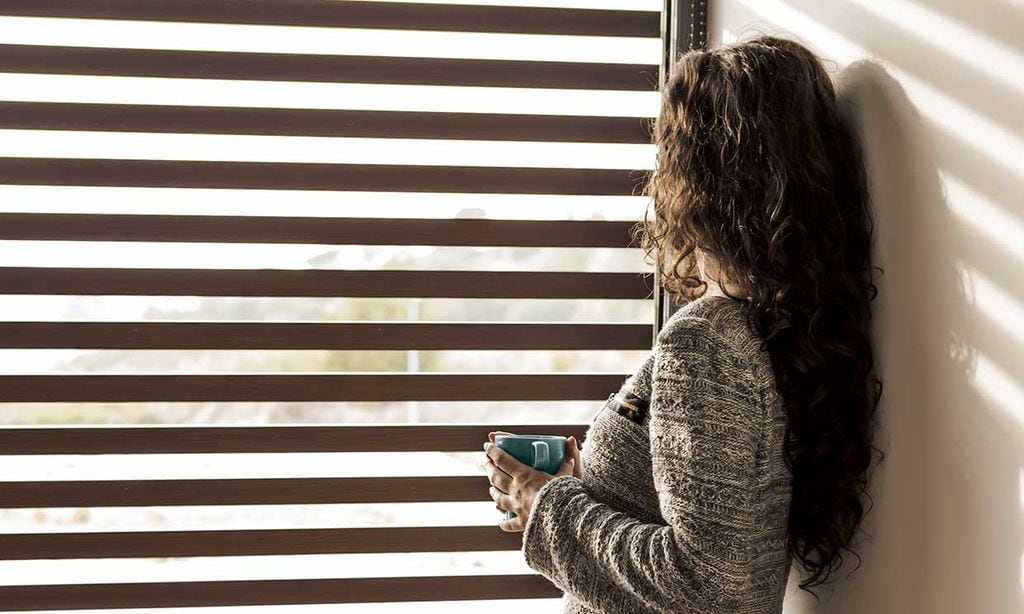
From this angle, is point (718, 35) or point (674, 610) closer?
point (674, 610)

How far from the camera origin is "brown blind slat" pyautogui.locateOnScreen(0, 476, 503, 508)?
6.60 ft

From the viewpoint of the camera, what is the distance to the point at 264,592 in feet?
6.92

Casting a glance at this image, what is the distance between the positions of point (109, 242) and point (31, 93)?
0.35 m

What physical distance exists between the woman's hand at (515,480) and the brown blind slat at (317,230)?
1.78 feet

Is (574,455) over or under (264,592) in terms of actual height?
over

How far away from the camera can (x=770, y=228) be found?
140cm

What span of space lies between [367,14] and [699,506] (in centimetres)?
129

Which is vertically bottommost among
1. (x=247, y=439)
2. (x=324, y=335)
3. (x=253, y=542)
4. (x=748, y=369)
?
(x=253, y=542)

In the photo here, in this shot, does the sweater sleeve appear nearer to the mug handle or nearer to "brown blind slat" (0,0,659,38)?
the mug handle

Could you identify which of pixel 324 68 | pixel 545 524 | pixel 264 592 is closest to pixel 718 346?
pixel 545 524

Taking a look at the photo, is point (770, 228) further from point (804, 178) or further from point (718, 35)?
point (718, 35)

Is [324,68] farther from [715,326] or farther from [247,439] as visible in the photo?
[715,326]

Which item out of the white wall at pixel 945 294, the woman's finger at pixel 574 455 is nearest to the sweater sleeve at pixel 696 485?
the white wall at pixel 945 294

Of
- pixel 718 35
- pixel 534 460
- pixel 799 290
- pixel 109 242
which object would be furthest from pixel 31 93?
pixel 799 290
